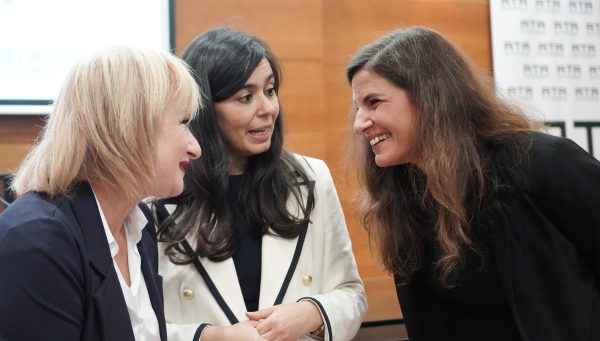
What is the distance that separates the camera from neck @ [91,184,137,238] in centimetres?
148

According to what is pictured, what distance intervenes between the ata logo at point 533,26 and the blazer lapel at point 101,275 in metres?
3.21

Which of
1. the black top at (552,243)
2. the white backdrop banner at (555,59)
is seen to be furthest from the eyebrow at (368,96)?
the white backdrop banner at (555,59)

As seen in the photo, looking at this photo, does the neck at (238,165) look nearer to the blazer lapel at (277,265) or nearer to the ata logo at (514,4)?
the blazer lapel at (277,265)

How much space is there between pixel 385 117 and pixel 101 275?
36.8 inches

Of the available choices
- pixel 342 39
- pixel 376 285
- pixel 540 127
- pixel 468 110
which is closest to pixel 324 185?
pixel 468 110

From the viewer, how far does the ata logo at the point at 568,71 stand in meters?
3.96

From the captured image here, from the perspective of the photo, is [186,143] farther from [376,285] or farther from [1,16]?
[376,285]

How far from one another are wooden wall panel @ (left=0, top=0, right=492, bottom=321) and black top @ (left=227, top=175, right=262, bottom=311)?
1.07 m

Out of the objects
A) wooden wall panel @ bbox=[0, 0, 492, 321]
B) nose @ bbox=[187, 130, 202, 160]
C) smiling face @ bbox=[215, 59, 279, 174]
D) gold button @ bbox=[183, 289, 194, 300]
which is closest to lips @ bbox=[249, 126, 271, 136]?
smiling face @ bbox=[215, 59, 279, 174]

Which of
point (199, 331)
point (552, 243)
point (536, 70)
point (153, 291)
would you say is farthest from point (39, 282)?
point (536, 70)

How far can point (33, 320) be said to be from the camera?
1191 millimetres

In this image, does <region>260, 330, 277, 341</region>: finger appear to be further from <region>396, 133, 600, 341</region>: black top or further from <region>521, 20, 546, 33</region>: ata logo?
<region>521, 20, 546, 33</region>: ata logo

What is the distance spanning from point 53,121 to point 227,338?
772 millimetres

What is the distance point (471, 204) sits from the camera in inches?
72.5
